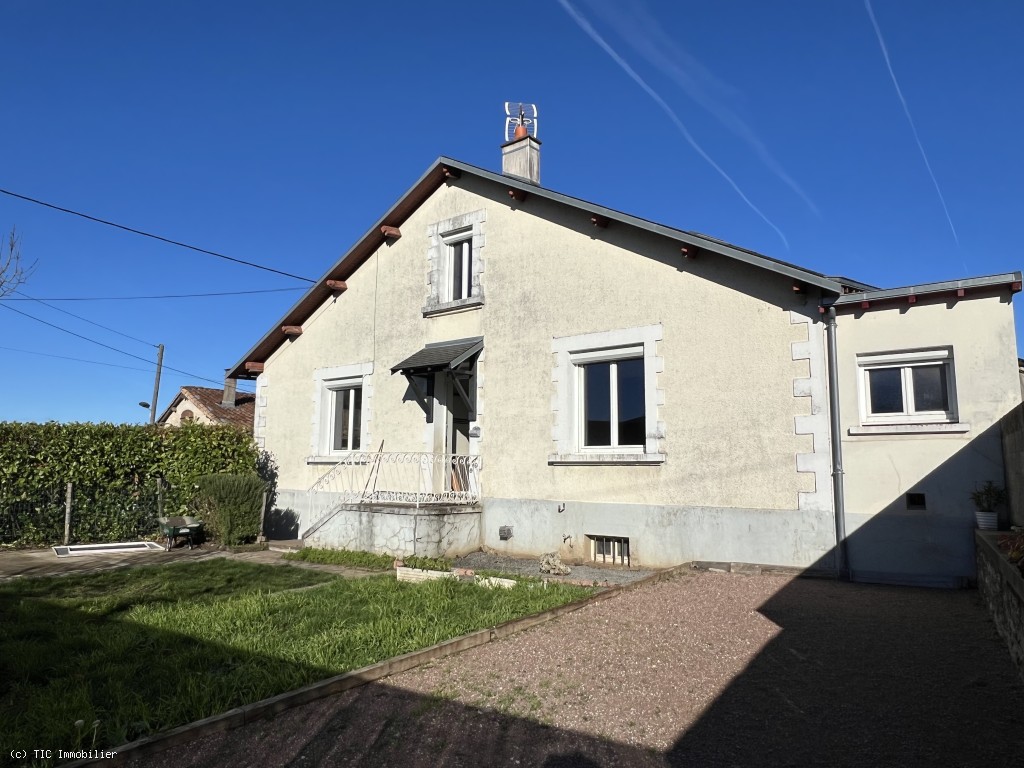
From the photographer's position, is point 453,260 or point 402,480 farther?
point 453,260

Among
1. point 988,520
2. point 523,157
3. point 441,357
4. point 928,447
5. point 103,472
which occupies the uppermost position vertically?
point 523,157

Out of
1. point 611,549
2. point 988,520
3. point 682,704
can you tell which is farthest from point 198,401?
point 682,704

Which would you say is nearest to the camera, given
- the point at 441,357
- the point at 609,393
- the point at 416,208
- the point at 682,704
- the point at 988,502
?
the point at 682,704

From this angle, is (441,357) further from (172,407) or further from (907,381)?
(172,407)

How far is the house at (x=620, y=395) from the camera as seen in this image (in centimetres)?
745

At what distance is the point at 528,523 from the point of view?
10188mm

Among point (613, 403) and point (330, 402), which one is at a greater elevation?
point (330, 402)

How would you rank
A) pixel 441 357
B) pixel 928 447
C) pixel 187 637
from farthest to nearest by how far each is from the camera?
pixel 441 357, pixel 928 447, pixel 187 637

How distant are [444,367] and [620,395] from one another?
2838mm

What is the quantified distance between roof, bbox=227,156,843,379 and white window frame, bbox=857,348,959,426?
0.93m

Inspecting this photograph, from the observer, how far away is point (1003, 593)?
15.5ft

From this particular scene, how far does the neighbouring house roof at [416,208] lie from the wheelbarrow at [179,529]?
3.91 metres

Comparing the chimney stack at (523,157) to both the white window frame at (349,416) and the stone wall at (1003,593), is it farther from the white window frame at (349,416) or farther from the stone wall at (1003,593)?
the stone wall at (1003,593)

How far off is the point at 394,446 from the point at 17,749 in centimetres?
884
